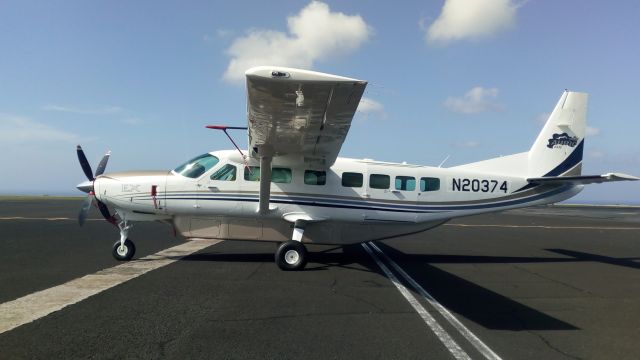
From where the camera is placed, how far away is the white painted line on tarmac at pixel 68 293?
5203 millimetres

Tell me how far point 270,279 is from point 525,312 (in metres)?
4.52

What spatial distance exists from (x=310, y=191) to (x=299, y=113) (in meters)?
3.59

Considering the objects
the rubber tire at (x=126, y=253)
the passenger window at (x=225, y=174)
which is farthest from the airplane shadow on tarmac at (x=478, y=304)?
the rubber tire at (x=126, y=253)

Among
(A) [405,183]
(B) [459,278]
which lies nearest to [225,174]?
(A) [405,183]

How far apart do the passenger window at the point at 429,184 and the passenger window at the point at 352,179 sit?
68.6 inches

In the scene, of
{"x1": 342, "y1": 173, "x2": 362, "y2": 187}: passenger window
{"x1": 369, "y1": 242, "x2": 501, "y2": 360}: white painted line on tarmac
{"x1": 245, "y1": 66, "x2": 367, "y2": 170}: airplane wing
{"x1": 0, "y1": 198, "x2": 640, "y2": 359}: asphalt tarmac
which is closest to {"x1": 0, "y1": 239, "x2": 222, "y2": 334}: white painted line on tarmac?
{"x1": 0, "y1": 198, "x2": 640, "y2": 359}: asphalt tarmac

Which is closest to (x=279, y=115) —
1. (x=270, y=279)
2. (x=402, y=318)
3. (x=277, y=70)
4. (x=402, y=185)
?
(x=277, y=70)

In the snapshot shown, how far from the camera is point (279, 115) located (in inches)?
271

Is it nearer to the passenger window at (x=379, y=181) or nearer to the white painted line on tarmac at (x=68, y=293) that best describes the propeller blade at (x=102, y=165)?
the white painted line on tarmac at (x=68, y=293)

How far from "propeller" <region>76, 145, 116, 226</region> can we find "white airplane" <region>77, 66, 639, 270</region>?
0.09 ft

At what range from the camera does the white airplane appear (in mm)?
9562

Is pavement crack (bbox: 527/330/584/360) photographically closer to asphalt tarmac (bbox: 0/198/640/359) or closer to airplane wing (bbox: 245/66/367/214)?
asphalt tarmac (bbox: 0/198/640/359)

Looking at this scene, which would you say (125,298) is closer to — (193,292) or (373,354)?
(193,292)

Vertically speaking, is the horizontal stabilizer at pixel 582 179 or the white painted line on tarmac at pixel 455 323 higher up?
the horizontal stabilizer at pixel 582 179
